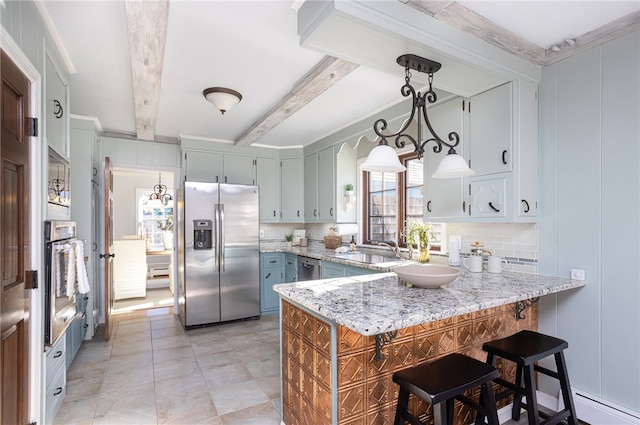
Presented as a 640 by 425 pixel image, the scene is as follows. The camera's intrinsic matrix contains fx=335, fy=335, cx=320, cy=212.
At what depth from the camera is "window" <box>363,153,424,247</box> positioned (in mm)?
3646

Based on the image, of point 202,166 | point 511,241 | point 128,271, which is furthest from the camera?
point 128,271

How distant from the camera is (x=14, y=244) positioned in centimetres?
158

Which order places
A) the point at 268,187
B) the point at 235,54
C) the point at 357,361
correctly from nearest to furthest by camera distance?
the point at 357,361 → the point at 235,54 → the point at 268,187

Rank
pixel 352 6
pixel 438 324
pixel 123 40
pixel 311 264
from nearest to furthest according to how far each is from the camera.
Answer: pixel 352 6
pixel 438 324
pixel 123 40
pixel 311 264

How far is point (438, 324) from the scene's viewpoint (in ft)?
6.05

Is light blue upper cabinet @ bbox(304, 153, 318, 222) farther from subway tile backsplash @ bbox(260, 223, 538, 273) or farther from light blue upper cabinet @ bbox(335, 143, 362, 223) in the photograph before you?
subway tile backsplash @ bbox(260, 223, 538, 273)

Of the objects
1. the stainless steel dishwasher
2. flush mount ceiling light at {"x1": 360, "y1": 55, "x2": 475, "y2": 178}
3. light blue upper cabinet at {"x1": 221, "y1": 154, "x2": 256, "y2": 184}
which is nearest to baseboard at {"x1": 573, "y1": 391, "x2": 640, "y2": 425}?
flush mount ceiling light at {"x1": 360, "y1": 55, "x2": 475, "y2": 178}

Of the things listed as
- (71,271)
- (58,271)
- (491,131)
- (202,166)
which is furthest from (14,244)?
(202,166)

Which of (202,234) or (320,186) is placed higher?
(320,186)

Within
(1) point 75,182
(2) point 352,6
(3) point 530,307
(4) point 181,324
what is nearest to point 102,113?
(1) point 75,182

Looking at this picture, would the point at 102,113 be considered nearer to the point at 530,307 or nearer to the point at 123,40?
the point at 123,40

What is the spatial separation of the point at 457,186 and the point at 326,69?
1.31 m

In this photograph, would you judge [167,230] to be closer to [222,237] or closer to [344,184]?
[222,237]

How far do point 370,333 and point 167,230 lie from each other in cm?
762
